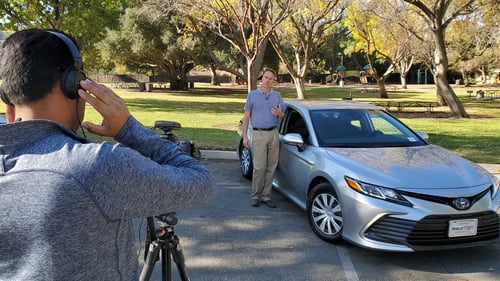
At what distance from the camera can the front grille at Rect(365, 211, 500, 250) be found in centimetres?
404

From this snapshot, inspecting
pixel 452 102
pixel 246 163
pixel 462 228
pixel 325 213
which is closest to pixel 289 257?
pixel 325 213

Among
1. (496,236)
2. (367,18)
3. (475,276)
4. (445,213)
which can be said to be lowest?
(475,276)

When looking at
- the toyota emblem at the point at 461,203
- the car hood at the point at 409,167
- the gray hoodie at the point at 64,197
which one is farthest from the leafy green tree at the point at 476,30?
the gray hoodie at the point at 64,197

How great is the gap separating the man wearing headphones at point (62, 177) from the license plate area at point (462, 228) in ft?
11.4

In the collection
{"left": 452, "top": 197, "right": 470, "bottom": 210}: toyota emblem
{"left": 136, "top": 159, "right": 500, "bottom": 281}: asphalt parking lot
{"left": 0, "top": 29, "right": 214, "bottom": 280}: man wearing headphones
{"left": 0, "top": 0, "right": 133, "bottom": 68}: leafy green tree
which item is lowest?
{"left": 136, "top": 159, "right": 500, "bottom": 281}: asphalt parking lot

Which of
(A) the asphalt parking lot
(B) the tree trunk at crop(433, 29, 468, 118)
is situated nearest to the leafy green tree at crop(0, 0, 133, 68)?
(B) the tree trunk at crop(433, 29, 468, 118)

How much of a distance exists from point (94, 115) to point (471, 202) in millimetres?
13280

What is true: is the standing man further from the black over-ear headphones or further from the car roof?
the black over-ear headphones

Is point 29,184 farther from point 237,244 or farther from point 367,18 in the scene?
point 367,18

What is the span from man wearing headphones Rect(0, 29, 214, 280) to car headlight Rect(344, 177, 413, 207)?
320 cm

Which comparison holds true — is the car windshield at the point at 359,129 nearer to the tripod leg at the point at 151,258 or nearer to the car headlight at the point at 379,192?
the car headlight at the point at 379,192

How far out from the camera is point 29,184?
45.4 inches

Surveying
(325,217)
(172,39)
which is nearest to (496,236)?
(325,217)

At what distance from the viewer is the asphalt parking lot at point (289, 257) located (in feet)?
13.2
